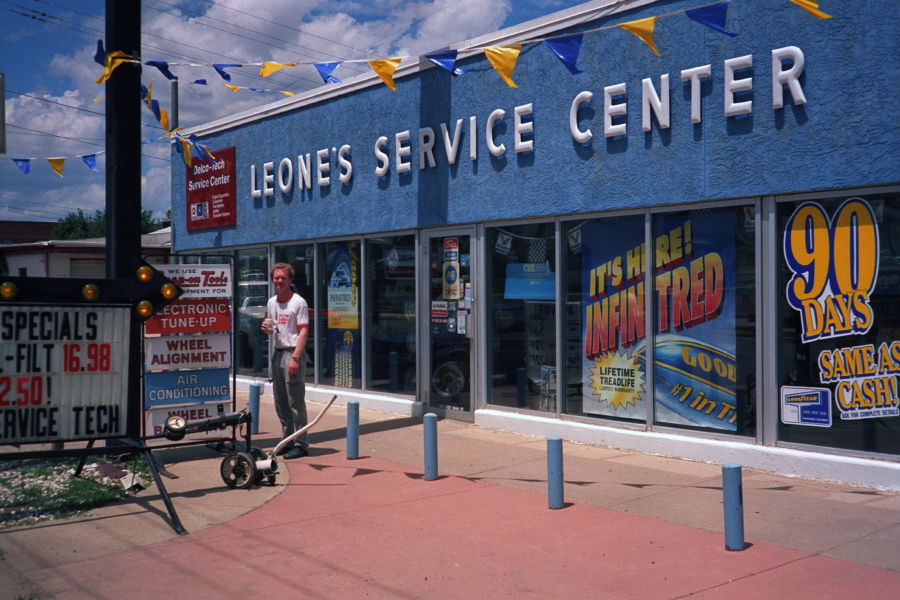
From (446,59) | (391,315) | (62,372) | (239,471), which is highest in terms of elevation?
(446,59)

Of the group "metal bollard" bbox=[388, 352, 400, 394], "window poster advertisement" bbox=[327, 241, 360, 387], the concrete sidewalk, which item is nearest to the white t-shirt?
the concrete sidewalk

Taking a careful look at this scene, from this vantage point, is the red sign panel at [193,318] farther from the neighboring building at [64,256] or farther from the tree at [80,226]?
the tree at [80,226]

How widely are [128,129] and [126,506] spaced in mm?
3987

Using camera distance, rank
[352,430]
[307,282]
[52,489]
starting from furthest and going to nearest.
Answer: [307,282] < [352,430] < [52,489]

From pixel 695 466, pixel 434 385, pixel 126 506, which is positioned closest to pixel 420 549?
pixel 126 506

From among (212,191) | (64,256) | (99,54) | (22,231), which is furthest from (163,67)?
(22,231)

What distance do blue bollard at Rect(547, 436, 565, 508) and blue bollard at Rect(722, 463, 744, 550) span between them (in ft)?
5.05

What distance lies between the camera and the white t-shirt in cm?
930

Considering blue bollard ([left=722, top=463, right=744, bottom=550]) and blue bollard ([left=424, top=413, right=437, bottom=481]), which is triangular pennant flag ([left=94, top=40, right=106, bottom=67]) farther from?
blue bollard ([left=722, top=463, right=744, bottom=550])

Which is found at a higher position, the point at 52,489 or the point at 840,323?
the point at 840,323

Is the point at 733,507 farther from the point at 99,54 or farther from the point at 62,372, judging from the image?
the point at 99,54

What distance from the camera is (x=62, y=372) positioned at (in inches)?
273

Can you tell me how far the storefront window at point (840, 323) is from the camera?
7621mm

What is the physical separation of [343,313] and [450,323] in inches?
105
